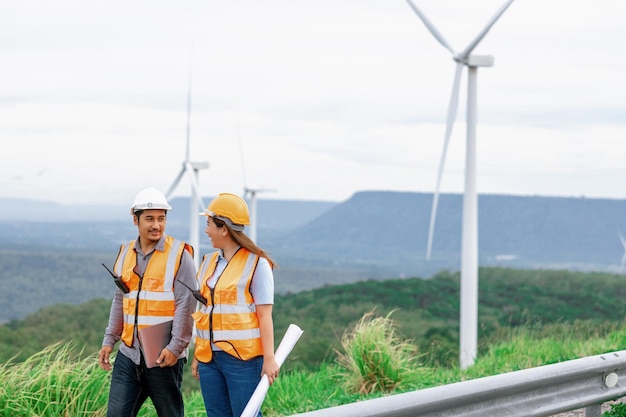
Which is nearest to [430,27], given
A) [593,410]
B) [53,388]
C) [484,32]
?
[484,32]

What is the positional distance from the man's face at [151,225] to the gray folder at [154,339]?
0.47 m

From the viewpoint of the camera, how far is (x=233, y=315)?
17.2 ft

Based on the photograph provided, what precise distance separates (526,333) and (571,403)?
554cm

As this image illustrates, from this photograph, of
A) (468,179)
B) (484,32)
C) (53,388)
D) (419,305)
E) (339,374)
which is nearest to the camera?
(53,388)

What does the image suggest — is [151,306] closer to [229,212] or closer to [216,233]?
[216,233]

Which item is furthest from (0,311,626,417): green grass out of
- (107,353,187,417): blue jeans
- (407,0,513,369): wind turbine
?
(407,0,513,369): wind turbine

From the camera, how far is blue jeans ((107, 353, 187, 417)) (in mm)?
5602

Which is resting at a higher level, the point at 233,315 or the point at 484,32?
the point at 484,32

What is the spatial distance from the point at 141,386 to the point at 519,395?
2.14 metres

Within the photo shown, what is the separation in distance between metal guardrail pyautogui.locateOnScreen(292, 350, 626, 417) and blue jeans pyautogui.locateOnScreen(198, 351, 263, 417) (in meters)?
0.67

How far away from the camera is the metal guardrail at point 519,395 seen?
199 inches

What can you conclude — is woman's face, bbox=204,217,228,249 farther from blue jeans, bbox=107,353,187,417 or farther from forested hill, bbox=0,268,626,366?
forested hill, bbox=0,268,626,366

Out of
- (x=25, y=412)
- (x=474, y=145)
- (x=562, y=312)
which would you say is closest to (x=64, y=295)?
(x=562, y=312)

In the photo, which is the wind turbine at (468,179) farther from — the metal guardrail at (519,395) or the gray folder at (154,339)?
the gray folder at (154,339)
